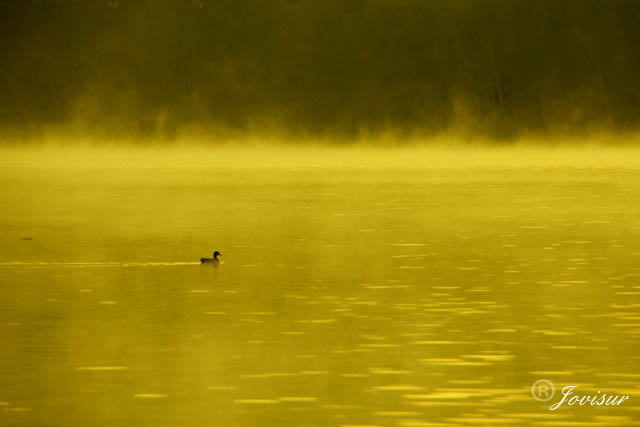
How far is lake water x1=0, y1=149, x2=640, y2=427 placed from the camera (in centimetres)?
1077

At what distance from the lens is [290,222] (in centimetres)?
2731

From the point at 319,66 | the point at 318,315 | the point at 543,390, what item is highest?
the point at 319,66

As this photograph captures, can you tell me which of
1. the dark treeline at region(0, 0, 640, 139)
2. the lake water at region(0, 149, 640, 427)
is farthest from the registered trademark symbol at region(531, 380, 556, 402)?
the dark treeline at region(0, 0, 640, 139)

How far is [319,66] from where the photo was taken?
82375 mm

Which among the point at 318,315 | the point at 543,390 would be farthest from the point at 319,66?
the point at 543,390

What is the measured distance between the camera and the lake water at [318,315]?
1077cm

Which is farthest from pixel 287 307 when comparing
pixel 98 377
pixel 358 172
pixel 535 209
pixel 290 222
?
pixel 358 172

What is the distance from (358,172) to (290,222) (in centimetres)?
2387

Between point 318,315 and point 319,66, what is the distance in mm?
68018

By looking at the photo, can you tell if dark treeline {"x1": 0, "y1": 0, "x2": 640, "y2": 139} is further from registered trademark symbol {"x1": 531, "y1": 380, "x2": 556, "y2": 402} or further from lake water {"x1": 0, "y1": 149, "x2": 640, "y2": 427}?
registered trademark symbol {"x1": 531, "y1": 380, "x2": 556, "y2": 402}

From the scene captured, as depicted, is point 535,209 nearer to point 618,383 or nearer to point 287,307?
point 287,307

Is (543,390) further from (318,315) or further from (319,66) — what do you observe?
(319,66)

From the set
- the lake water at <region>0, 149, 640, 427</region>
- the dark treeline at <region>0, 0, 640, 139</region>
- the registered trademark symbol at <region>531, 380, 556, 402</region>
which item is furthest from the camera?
the dark treeline at <region>0, 0, 640, 139</region>

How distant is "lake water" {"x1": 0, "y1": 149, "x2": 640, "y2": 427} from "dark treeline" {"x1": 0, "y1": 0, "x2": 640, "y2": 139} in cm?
4781
